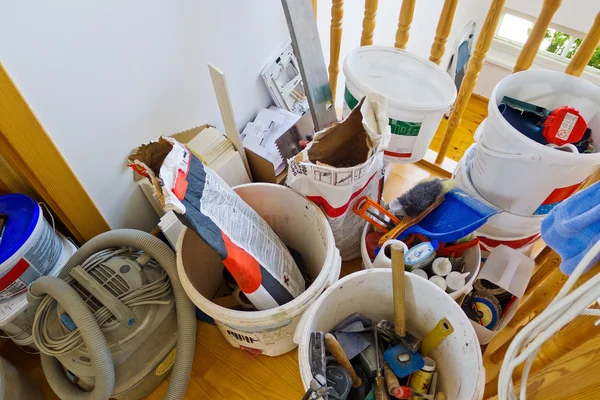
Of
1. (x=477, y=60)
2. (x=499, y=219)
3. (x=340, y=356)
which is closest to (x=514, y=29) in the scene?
(x=477, y=60)

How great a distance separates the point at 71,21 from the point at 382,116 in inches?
22.5

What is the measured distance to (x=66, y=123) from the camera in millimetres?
760

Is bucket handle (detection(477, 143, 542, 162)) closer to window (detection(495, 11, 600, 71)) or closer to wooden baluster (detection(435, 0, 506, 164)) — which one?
wooden baluster (detection(435, 0, 506, 164))

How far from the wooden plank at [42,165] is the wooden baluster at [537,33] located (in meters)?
1.00

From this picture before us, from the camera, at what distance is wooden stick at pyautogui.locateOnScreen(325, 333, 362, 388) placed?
2.53 ft

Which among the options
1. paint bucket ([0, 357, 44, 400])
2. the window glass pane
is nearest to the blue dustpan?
paint bucket ([0, 357, 44, 400])

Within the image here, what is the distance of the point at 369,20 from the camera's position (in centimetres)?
110

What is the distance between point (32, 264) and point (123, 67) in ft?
1.38

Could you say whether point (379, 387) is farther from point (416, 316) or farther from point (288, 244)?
point (288, 244)

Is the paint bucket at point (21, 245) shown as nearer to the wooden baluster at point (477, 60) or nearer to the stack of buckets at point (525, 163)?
the stack of buckets at point (525, 163)

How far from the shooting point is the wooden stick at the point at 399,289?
0.74 metres

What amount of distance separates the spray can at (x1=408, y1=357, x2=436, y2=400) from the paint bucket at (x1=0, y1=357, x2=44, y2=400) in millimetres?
777

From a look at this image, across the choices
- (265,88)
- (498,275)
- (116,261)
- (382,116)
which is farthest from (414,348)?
(265,88)

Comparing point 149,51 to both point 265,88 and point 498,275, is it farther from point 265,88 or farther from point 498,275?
point 498,275
